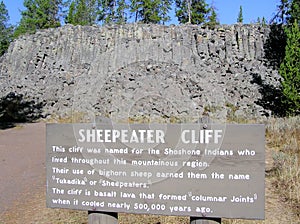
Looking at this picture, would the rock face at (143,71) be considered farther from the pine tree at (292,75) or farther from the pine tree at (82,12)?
the pine tree at (82,12)

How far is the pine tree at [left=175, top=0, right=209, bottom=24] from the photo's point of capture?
166ft

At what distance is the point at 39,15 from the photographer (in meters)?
63.1

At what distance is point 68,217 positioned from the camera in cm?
556

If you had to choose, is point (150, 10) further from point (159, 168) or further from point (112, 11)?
point (159, 168)

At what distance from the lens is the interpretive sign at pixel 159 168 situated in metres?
3.47

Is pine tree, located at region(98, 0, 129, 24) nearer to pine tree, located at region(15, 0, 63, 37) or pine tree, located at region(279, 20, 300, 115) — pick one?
pine tree, located at region(15, 0, 63, 37)

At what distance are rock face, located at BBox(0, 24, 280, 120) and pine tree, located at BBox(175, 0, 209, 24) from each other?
74.1 ft

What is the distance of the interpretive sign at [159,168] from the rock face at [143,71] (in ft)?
40.0

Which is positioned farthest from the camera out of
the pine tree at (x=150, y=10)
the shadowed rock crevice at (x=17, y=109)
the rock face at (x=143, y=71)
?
the pine tree at (x=150, y=10)

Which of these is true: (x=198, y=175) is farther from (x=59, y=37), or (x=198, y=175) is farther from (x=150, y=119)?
(x=59, y=37)

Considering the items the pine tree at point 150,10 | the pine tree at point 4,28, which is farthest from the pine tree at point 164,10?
the pine tree at point 4,28

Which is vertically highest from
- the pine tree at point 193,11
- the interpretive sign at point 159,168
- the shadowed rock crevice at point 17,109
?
the pine tree at point 193,11

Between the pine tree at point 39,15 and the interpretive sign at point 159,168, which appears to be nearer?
the interpretive sign at point 159,168

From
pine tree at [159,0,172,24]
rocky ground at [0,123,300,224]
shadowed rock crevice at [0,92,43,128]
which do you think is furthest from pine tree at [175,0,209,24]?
rocky ground at [0,123,300,224]
